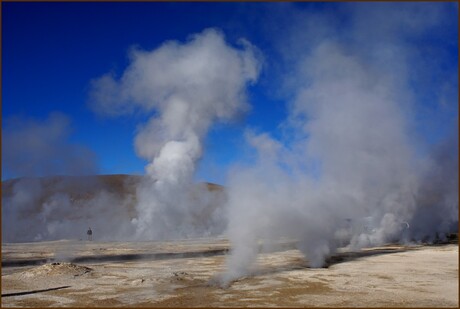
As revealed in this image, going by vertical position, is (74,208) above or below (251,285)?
above

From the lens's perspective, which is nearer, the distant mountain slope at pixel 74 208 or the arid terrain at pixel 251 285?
the arid terrain at pixel 251 285

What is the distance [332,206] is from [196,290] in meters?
15.2

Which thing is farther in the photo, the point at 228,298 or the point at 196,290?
the point at 196,290

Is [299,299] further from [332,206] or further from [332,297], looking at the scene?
[332,206]

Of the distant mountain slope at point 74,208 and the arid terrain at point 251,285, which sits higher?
the distant mountain slope at point 74,208

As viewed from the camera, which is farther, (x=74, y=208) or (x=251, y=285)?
(x=74, y=208)

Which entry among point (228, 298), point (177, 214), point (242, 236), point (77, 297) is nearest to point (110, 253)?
point (242, 236)

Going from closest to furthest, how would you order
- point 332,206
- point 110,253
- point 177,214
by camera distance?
point 332,206 < point 110,253 < point 177,214

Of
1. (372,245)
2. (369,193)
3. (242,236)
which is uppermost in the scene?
(369,193)

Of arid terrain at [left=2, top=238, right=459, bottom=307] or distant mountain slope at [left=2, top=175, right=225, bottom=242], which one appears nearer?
arid terrain at [left=2, top=238, right=459, bottom=307]

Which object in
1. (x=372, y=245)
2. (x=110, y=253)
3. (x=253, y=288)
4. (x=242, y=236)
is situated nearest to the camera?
(x=253, y=288)

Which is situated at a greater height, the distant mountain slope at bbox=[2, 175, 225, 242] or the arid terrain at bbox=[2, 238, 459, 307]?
the distant mountain slope at bbox=[2, 175, 225, 242]

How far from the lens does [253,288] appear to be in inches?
604

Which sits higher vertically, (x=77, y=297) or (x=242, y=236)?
(x=242, y=236)
